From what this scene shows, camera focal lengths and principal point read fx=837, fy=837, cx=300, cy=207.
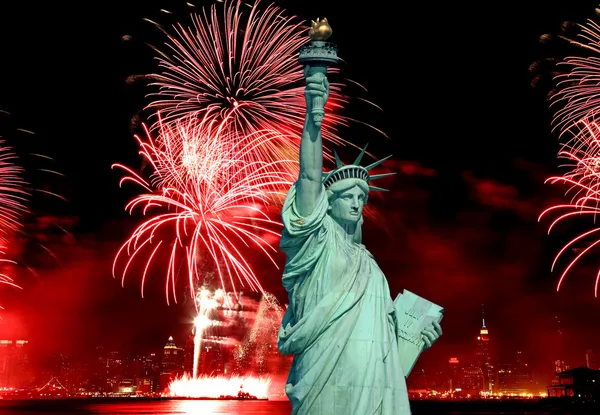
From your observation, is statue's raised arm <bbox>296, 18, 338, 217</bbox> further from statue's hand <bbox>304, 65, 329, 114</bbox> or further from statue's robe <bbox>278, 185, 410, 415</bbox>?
statue's robe <bbox>278, 185, 410, 415</bbox>

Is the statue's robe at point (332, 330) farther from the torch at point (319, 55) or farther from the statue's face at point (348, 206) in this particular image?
the torch at point (319, 55)

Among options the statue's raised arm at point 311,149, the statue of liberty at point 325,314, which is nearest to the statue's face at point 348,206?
the statue of liberty at point 325,314

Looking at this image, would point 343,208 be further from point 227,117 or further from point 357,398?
point 227,117

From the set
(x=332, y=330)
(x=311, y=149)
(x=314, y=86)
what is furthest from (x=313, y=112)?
(x=332, y=330)

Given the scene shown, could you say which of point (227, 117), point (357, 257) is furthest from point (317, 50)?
point (227, 117)

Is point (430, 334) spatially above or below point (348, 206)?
below

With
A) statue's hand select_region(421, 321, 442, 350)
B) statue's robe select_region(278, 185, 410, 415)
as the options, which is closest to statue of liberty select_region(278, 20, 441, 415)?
statue's robe select_region(278, 185, 410, 415)

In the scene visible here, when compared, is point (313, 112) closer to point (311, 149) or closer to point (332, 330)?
point (311, 149)
